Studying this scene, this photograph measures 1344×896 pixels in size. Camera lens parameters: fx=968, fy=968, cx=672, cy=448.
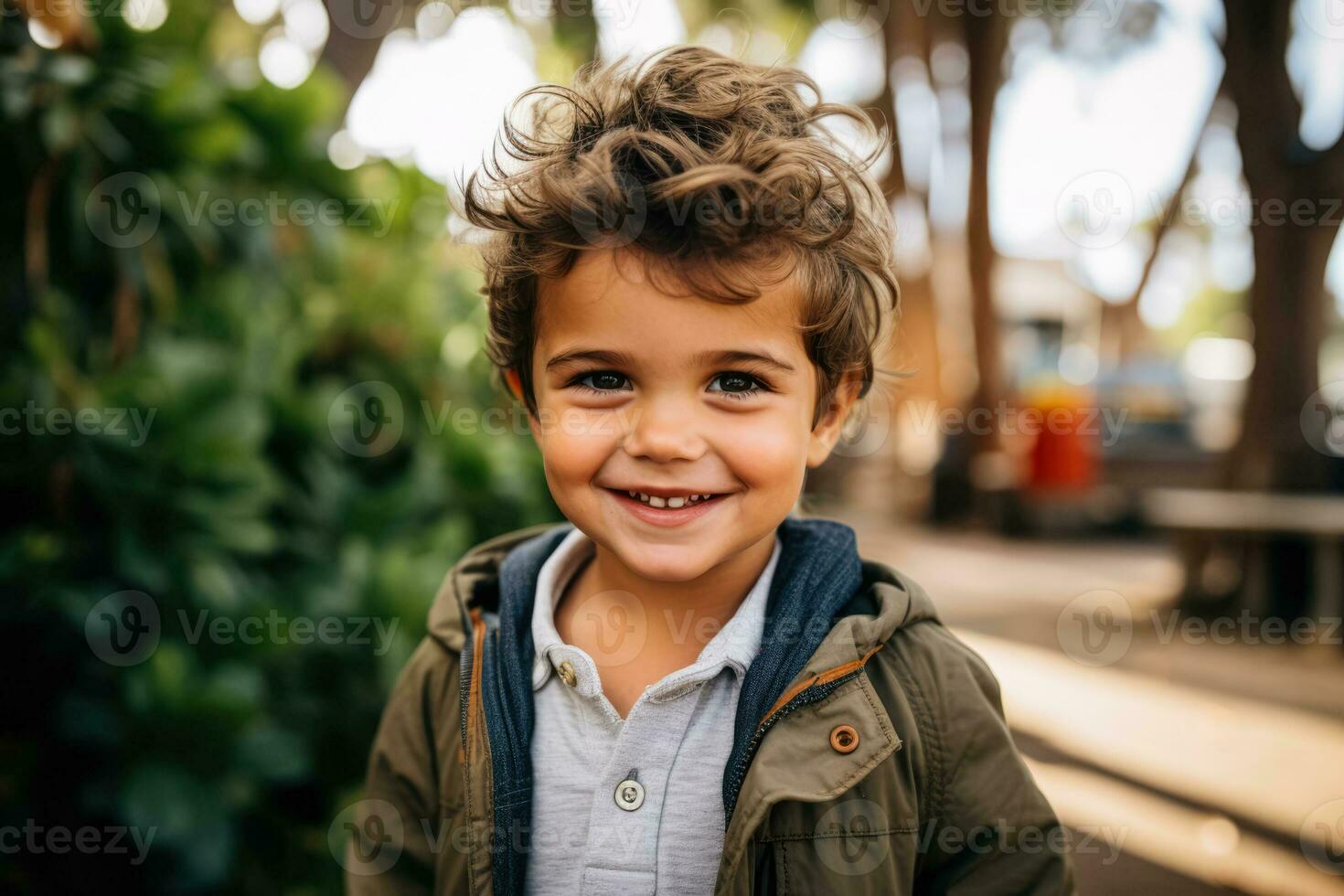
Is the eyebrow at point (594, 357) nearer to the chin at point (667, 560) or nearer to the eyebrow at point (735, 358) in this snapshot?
the eyebrow at point (735, 358)

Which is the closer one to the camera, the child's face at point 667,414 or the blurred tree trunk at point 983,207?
the child's face at point 667,414

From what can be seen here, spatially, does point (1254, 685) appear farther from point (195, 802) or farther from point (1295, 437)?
point (195, 802)

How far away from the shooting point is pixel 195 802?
202cm

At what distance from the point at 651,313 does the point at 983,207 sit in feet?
31.5

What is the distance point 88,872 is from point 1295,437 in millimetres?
6708

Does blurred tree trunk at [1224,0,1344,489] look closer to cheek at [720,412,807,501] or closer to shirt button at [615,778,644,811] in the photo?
cheek at [720,412,807,501]

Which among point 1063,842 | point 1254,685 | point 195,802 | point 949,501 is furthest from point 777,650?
point 949,501

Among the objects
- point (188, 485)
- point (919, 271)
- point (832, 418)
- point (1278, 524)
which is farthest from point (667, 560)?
point (919, 271)

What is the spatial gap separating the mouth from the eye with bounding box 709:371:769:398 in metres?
0.14

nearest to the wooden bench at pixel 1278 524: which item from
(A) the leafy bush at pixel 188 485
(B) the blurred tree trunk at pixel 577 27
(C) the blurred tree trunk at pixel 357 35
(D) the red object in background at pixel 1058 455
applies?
(D) the red object in background at pixel 1058 455

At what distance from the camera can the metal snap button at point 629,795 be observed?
130 cm

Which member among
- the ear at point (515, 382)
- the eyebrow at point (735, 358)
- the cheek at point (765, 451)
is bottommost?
the cheek at point (765, 451)

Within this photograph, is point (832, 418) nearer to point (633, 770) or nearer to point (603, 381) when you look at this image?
point (603, 381)

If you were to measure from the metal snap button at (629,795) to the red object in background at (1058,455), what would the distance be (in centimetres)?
861
